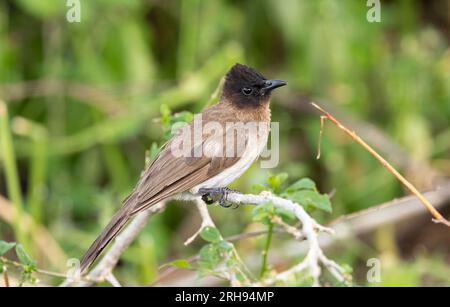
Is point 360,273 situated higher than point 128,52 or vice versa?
point 128,52

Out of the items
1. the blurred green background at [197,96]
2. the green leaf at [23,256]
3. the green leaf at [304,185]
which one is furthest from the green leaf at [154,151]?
the blurred green background at [197,96]

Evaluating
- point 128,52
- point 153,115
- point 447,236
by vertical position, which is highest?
point 128,52

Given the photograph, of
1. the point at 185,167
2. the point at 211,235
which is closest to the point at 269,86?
the point at 185,167

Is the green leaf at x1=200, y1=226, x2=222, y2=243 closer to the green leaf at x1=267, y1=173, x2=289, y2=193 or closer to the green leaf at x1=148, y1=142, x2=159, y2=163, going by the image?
the green leaf at x1=267, y1=173, x2=289, y2=193

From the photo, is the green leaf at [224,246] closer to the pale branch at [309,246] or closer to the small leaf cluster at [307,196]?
the pale branch at [309,246]

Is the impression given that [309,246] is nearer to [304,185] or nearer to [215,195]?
[304,185]
